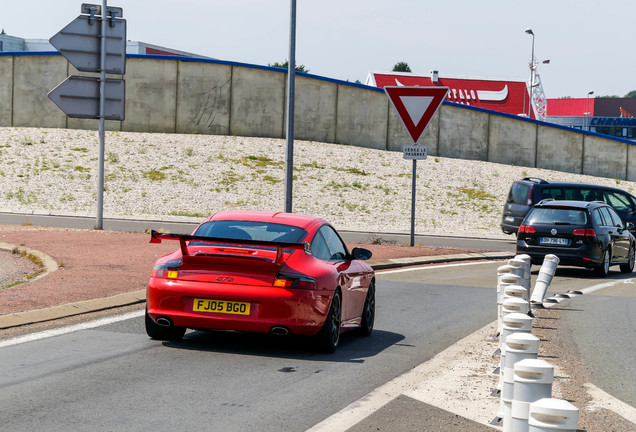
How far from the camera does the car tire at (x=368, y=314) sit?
1022 centimetres

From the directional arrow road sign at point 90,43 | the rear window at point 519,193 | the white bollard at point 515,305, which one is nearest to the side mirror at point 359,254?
the white bollard at point 515,305

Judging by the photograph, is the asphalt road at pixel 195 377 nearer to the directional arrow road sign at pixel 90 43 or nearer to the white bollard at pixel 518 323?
the white bollard at pixel 518 323

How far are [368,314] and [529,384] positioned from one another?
17.8 feet

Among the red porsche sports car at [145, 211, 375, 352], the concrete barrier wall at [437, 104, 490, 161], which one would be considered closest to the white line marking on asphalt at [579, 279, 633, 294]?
the red porsche sports car at [145, 211, 375, 352]

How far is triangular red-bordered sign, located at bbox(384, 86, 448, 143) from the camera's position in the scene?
20.5 metres

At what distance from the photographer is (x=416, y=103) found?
2058 centimetres

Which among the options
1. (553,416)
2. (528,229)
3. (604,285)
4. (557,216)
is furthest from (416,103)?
(553,416)

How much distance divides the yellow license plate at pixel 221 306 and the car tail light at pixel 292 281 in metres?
0.34

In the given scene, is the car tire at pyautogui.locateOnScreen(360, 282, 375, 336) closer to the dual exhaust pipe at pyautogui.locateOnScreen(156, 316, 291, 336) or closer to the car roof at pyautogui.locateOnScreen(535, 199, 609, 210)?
the dual exhaust pipe at pyautogui.locateOnScreen(156, 316, 291, 336)

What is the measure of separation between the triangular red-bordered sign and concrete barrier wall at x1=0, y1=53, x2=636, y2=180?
99.9 ft

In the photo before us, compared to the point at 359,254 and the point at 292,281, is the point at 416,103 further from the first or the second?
the point at 292,281

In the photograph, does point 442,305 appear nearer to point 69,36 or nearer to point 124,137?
point 69,36

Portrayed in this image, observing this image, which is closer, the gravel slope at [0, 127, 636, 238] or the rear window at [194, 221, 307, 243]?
the rear window at [194, 221, 307, 243]

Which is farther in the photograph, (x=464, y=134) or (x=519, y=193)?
(x=464, y=134)
